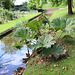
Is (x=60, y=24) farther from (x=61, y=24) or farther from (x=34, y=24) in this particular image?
(x=34, y=24)

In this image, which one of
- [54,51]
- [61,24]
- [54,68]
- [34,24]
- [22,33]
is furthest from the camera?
[61,24]

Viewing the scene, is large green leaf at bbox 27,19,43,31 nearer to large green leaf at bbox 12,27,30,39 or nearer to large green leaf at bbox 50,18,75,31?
large green leaf at bbox 12,27,30,39

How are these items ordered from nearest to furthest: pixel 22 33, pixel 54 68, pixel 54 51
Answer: pixel 54 68 < pixel 54 51 < pixel 22 33

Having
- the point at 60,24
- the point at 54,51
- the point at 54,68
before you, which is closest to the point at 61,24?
the point at 60,24

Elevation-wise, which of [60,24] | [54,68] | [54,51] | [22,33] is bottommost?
[54,68]

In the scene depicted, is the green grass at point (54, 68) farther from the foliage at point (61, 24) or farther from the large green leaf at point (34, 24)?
the large green leaf at point (34, 24)

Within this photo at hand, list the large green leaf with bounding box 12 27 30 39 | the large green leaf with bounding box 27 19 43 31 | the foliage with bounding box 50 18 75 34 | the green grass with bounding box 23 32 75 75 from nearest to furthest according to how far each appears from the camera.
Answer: the green grass with bounding box 23 32 75 75 < the large green leaf with bounding box 12 27 30 39 < the large green leaf with bounding box 27 19 43 31 < the foliage with bounding box 50 18 75 34

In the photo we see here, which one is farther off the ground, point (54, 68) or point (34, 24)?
point (34, 24)

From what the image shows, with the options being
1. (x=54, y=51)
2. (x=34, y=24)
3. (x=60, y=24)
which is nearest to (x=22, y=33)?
(x=34, y=24)

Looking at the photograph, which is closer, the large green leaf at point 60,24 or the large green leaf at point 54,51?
the large green leaf at point 54,51

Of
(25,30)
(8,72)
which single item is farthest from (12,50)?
(25,30)

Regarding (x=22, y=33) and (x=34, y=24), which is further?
(x=34, y=24)

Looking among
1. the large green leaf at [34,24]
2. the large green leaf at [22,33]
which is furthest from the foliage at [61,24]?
the large green leaf at [22,33]

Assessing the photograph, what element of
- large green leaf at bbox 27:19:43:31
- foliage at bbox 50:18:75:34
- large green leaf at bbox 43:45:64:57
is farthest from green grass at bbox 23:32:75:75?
large green leaf at bbox 27:19:43:31
